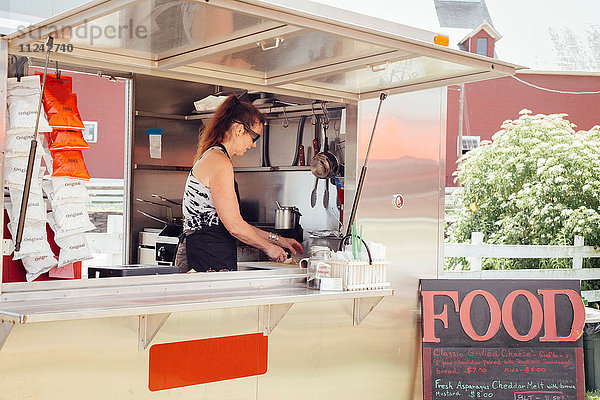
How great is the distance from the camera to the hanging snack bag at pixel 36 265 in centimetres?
316

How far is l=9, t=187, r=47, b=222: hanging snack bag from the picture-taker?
9.83 feet

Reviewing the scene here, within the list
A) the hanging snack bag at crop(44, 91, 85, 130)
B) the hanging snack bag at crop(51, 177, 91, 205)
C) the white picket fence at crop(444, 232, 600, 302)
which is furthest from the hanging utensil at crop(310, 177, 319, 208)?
the white picket fence at crop(444, 232, 600, 302)

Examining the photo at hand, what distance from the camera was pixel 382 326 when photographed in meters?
4.30

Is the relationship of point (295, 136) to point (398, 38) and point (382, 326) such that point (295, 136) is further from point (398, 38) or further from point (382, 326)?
point (398, 38)

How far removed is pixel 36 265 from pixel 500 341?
2.63m

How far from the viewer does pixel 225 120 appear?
4.27 m

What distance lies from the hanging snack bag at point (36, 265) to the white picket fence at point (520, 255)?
16.7ft

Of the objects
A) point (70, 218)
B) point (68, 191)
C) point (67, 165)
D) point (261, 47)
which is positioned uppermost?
point (261, 47)

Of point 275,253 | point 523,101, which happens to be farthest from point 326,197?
point 523,101

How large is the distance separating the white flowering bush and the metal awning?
646cm

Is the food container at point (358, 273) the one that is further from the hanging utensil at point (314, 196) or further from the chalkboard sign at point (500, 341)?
the hanging utensil at point (314, 196)

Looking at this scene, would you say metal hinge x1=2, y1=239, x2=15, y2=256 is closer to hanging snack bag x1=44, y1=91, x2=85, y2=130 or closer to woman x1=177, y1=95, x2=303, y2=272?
hanging snack bag x1=44, y1=91, x2=85, y2=130

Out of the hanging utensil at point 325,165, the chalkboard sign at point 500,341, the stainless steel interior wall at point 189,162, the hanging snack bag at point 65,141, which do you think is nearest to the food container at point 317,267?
the chalkboard sign at point 500,341

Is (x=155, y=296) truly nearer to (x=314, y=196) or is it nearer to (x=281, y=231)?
(x=281, y=231)
